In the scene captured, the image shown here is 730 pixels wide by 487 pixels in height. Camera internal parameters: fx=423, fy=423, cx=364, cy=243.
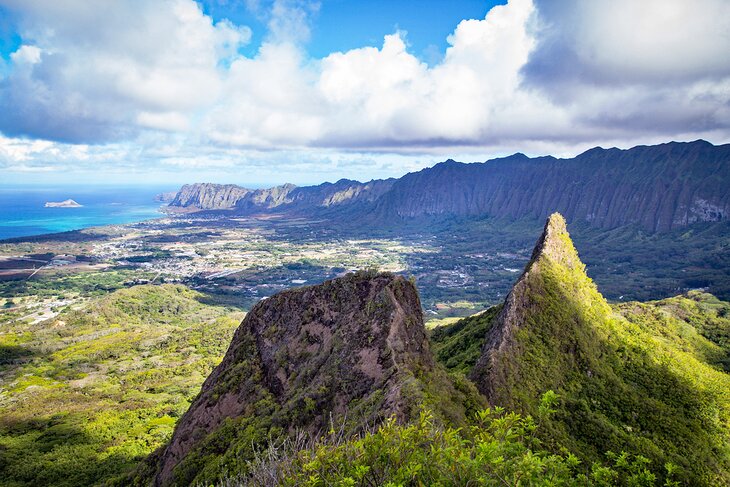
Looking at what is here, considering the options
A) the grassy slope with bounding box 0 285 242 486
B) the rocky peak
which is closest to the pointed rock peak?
the rocky peak

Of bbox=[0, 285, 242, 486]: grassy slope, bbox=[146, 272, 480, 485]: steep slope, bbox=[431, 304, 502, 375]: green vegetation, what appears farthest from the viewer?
bbox=[0, 285, 242, 486]: grassy slope

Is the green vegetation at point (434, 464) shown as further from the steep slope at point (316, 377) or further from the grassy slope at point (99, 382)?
the grassy slope at point (99, 382)

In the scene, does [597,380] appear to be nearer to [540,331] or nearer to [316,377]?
[540,331]

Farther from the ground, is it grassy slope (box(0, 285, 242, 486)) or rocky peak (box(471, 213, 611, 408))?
rocky peak (box(471, 213, 611, 408))

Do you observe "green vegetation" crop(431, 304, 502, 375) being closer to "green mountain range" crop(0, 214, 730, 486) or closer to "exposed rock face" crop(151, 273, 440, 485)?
"green mountain range" crop(0, 214, 730, 486)

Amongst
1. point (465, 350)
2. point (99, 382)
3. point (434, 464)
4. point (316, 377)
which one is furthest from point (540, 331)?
point (99, 382)

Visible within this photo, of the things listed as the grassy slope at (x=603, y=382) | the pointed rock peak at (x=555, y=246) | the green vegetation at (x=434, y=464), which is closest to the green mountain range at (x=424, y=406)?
the green vegetation at (x=434, y=464)

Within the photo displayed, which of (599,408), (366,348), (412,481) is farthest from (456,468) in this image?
(599,408)

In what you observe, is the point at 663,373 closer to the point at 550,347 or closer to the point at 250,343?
the point at 550,347
